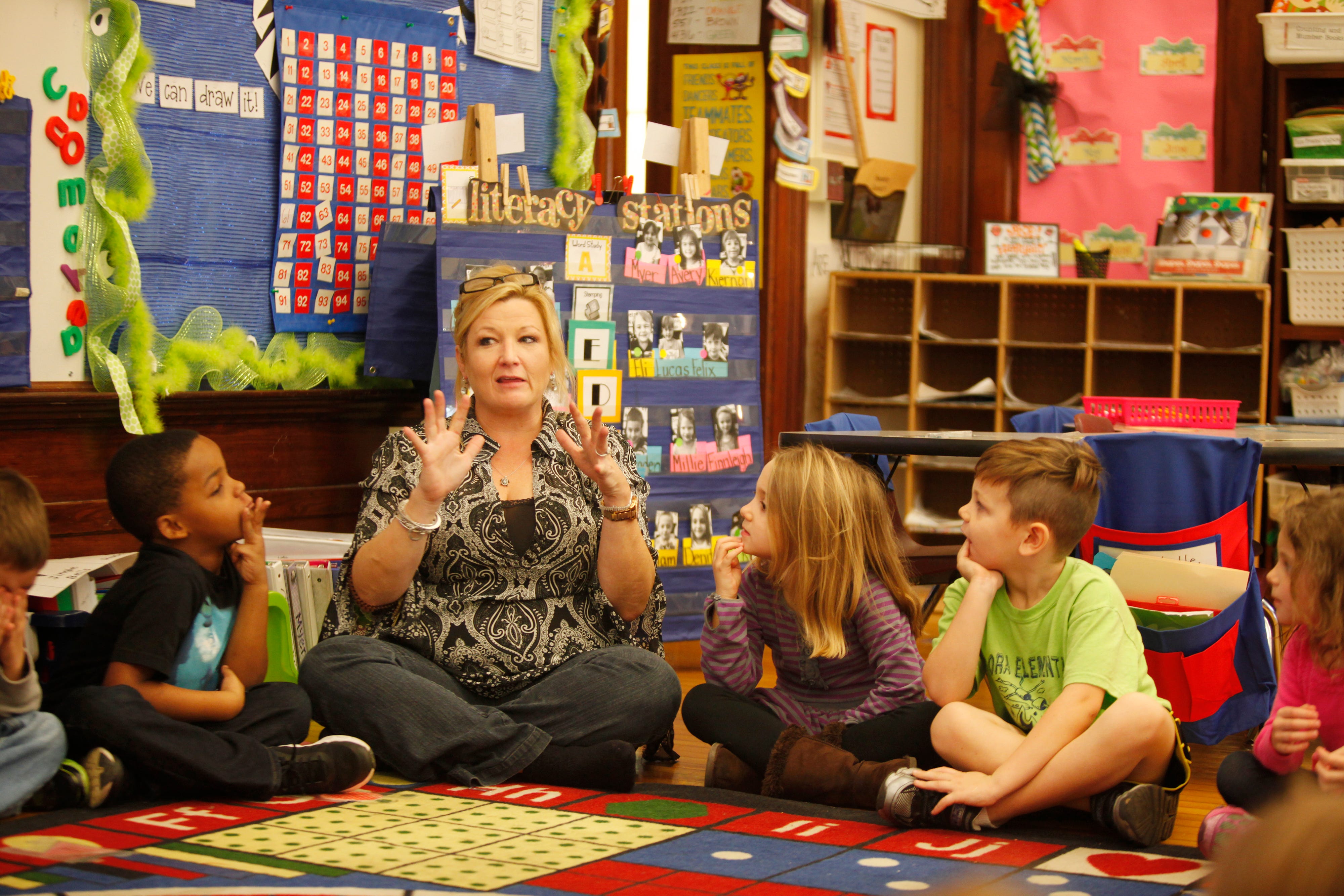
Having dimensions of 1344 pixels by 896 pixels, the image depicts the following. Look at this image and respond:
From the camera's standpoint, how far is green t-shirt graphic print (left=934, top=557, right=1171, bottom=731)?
206 centimetres

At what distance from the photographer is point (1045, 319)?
554 cm

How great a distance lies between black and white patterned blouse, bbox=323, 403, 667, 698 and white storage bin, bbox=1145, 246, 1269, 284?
11.2ft

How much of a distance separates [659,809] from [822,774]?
0.94ft

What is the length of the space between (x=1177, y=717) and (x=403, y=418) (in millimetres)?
2127

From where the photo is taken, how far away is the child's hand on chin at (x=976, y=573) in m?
2.13

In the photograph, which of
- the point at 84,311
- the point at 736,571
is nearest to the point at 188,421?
the point at 84,311

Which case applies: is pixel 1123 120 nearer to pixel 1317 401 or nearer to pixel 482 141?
pixel 1317 401

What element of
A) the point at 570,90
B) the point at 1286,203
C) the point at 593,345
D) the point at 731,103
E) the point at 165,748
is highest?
the point at 731,103

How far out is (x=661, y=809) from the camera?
2152 millimetres

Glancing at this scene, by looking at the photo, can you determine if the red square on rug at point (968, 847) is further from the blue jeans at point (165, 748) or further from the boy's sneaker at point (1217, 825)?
the blue jeans at point (165, 748)

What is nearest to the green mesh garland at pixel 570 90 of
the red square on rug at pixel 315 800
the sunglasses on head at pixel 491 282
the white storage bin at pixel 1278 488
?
the sunglasses on head at pixel 491 282

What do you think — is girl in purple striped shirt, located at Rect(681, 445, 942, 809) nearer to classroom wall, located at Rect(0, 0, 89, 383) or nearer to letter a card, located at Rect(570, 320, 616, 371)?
letter a card, located at Rect(570, 320, 616, 371)

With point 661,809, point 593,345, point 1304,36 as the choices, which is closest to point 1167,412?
point 593,345

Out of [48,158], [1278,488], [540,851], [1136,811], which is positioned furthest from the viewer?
[1278,488]
